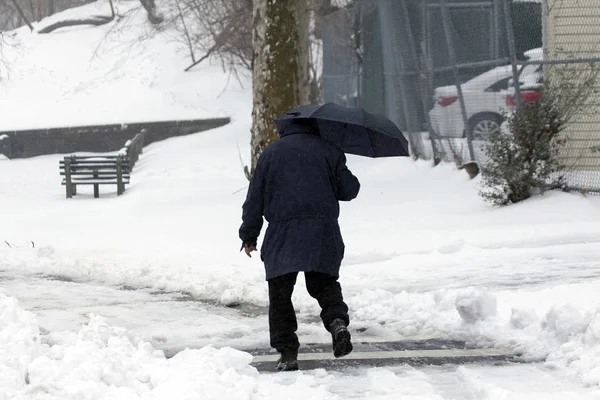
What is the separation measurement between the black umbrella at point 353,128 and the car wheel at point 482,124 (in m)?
8.11

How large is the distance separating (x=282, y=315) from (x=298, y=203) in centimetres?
69

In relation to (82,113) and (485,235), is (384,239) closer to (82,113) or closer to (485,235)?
(485,235)

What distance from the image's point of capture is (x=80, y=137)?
34.3 m

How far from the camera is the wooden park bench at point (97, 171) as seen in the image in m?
20.8

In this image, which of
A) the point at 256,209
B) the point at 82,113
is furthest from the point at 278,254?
the point at 82,113

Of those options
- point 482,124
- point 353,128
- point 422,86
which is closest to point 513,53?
point 482,124

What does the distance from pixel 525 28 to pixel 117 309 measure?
8.29m

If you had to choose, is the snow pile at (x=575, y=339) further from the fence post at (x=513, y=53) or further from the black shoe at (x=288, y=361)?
the fence post at (x=513, y=53)

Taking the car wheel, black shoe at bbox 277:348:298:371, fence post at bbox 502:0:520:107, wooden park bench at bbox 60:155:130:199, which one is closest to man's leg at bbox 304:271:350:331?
black shoe at bbox 277:348:298:371

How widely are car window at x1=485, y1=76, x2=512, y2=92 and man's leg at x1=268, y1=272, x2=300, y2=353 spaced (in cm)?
837

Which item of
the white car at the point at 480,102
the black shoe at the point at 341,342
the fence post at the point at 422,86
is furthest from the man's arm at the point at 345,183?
the fence post at the point at 422,86

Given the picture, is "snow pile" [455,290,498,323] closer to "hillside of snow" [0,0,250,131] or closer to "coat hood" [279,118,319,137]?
"coat hood" [279,118,319,137]

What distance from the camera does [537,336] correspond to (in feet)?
21.5

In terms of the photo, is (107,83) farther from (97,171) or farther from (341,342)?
(341,342)
